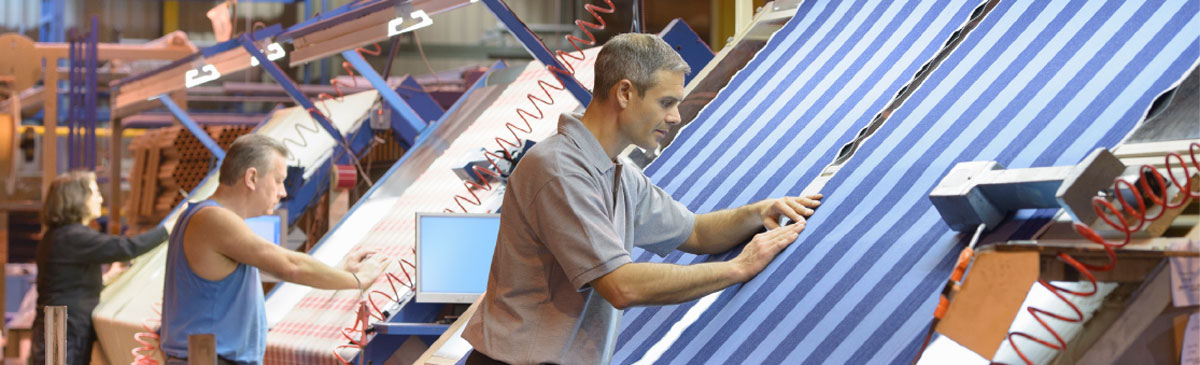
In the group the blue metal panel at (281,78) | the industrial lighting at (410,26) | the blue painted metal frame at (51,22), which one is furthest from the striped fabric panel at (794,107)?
the blue painted metal frame at (51,22)

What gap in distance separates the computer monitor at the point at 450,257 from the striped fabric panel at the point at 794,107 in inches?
28.4

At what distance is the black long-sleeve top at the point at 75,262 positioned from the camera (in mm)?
6078

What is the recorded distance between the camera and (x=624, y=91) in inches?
101

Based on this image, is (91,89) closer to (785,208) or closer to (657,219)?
(657,219)

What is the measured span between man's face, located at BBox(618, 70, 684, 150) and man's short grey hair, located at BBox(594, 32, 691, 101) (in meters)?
0.01

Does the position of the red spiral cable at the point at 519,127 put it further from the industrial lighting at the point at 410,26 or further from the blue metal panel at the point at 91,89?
the blue metal panel at the point at 91,89

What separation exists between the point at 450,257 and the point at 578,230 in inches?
76.0

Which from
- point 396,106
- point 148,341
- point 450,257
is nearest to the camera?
point 450,257

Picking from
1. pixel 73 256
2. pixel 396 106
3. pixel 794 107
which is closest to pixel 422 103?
pixel 396 106

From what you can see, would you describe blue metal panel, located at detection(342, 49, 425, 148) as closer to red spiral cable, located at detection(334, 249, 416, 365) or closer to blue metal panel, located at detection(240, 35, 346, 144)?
blue metal panel, located at detection(240, 35, 346, 144)

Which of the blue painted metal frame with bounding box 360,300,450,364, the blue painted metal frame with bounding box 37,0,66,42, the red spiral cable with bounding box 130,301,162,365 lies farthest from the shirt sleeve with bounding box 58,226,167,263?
the blue painted metal frame with bounding box 37,0,66,42

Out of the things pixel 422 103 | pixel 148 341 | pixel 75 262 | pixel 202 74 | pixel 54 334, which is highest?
pixel 54 334

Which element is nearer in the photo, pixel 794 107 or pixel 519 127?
pixel 794 107

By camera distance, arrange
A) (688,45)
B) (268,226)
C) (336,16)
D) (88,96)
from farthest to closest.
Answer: (88,96)
(268,226)
(336,16)
(688,45)
